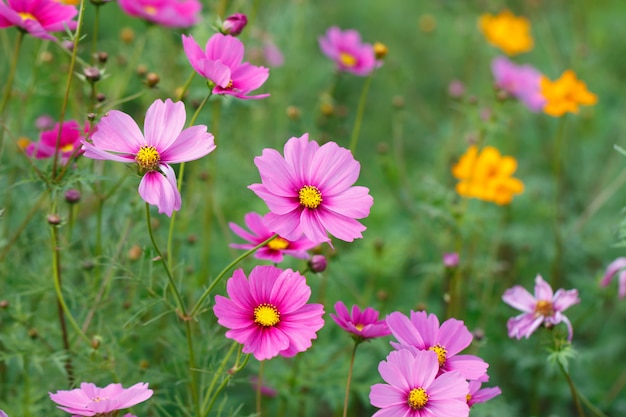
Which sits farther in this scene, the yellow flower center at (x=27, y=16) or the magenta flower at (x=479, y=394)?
the yellow flower center at (x=27, y=16)

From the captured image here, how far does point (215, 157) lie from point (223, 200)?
10.5 inches

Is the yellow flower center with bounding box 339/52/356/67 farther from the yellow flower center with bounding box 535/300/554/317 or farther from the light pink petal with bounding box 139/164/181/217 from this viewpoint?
the light pink petal with bounding box 139/164/181/217

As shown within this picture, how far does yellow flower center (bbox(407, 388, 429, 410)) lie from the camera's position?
87 centimetres

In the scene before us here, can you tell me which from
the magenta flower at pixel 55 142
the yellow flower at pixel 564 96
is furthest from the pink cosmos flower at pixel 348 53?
the magenta flower at pixel 55 142

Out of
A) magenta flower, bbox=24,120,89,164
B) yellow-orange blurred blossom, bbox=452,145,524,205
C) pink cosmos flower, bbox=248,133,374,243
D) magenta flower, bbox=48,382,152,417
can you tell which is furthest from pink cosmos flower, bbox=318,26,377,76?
magenta flower, bbox=48,382,152,417

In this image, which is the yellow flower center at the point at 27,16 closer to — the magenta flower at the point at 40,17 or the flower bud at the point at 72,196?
the magenta flower at the point at 40,17

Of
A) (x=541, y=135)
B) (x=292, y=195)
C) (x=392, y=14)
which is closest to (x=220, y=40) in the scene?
(x=292, y=195)

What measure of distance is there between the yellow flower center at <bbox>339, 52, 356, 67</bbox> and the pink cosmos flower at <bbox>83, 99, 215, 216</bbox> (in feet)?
2.70

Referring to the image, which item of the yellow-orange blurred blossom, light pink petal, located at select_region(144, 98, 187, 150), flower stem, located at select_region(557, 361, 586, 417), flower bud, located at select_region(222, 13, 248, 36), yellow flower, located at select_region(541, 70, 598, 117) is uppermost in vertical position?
yellow flower, located at select_region(541, 70, 598, 117)

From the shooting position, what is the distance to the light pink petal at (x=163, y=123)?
0.93m

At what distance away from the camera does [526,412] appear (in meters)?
1.87

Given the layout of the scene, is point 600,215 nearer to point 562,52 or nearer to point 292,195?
point 562,52

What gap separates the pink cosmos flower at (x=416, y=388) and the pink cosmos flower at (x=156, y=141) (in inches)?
11.7

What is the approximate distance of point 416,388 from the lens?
88cm
